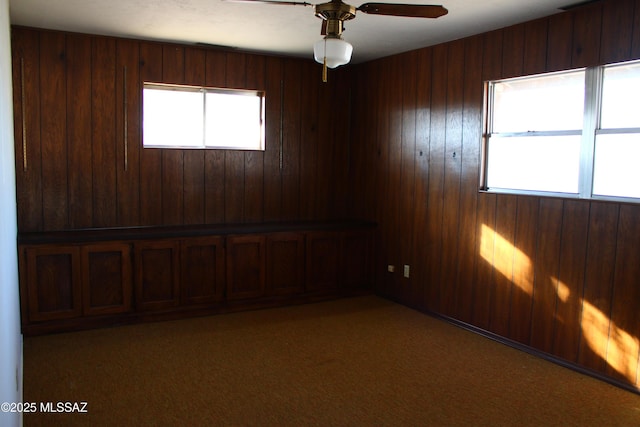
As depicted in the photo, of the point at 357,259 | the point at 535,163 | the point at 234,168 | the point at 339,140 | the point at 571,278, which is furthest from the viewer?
the point at 339,140

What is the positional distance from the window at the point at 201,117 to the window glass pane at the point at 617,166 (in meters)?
3.16

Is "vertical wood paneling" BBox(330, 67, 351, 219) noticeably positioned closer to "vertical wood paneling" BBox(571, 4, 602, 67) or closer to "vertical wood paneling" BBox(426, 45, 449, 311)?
"vertical wood paneling" BBox(426, 45, 449, 311)

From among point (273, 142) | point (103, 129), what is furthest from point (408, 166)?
point (103, 129)

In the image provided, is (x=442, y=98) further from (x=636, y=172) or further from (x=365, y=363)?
(x=365, y=363)

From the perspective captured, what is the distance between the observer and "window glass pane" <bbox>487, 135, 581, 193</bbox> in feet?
12.0

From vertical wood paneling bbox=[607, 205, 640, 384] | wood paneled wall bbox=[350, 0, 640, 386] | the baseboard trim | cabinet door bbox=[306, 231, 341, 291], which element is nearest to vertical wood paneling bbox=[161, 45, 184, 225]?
cabinet door bbox=[306, 231, 341, 291]

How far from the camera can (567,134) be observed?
3645mm

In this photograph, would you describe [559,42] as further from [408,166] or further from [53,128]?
[53,128]

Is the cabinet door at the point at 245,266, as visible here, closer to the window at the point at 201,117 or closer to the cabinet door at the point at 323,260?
the cabinet door at the point at 323,260

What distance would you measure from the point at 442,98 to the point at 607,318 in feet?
7.39

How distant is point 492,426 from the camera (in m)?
2.81

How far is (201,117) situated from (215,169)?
52 cm

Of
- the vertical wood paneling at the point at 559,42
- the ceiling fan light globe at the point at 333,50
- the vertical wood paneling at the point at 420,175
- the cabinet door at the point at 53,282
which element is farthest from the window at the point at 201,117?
the vertical wood paneling at the point at 559,42

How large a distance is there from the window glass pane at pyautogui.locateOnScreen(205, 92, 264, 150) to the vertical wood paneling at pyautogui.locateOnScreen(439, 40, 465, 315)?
1.94 meters
